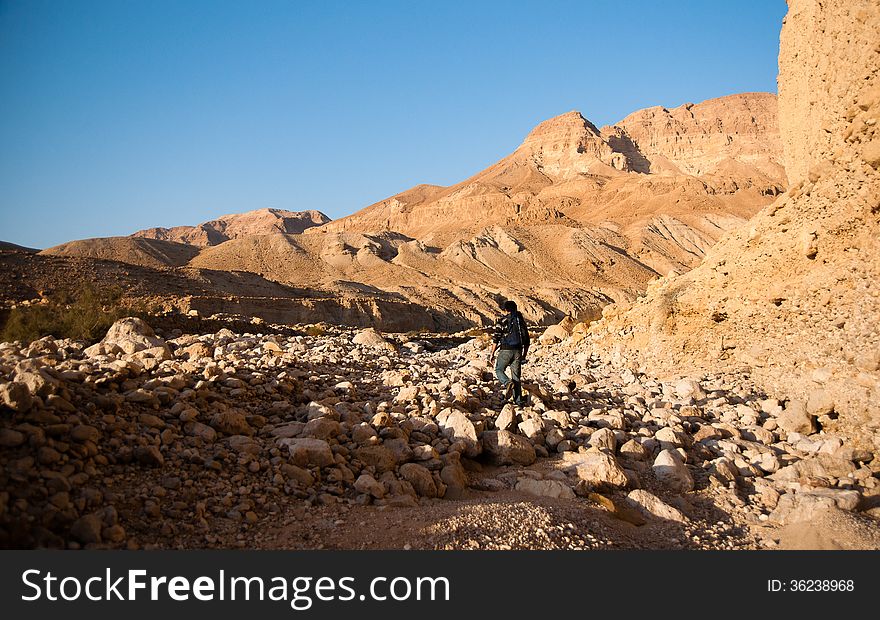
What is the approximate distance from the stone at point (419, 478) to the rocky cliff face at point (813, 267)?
494 cm

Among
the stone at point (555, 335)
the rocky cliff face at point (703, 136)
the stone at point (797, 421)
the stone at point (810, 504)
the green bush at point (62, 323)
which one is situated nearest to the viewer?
the stone at point (810, 504)

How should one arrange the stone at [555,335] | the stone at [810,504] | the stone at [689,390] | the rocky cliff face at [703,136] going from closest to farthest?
the stone at [810,504], the stone at [689,390], the stone at [555,335], the rocky cliff face at [703,136]

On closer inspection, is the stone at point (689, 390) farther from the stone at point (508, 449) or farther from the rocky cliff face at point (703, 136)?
Answer: the rocky cliff face at point (703, 136)

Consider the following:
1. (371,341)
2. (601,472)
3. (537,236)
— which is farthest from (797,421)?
(537,236)

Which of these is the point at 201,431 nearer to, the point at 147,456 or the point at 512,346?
the point at 147,456

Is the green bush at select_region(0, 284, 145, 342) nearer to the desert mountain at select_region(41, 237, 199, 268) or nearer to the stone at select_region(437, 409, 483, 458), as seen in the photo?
the stone at select_region(437, 409, 483, 458)

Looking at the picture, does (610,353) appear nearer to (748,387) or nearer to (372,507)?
(748,387)

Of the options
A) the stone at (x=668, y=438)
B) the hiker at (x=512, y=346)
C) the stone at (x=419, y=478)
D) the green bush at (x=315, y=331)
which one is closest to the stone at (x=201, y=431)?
the stone at (x=419, y=478)

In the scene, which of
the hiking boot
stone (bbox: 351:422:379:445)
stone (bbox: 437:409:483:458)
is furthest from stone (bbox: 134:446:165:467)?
the hiking boot

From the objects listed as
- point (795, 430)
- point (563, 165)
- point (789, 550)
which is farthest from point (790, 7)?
point (563, 165)

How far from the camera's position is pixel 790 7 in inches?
414

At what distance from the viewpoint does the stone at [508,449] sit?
566cm

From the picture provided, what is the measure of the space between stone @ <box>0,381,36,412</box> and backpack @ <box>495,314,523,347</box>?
4672mm

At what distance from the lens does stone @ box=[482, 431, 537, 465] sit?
5.66 meters
